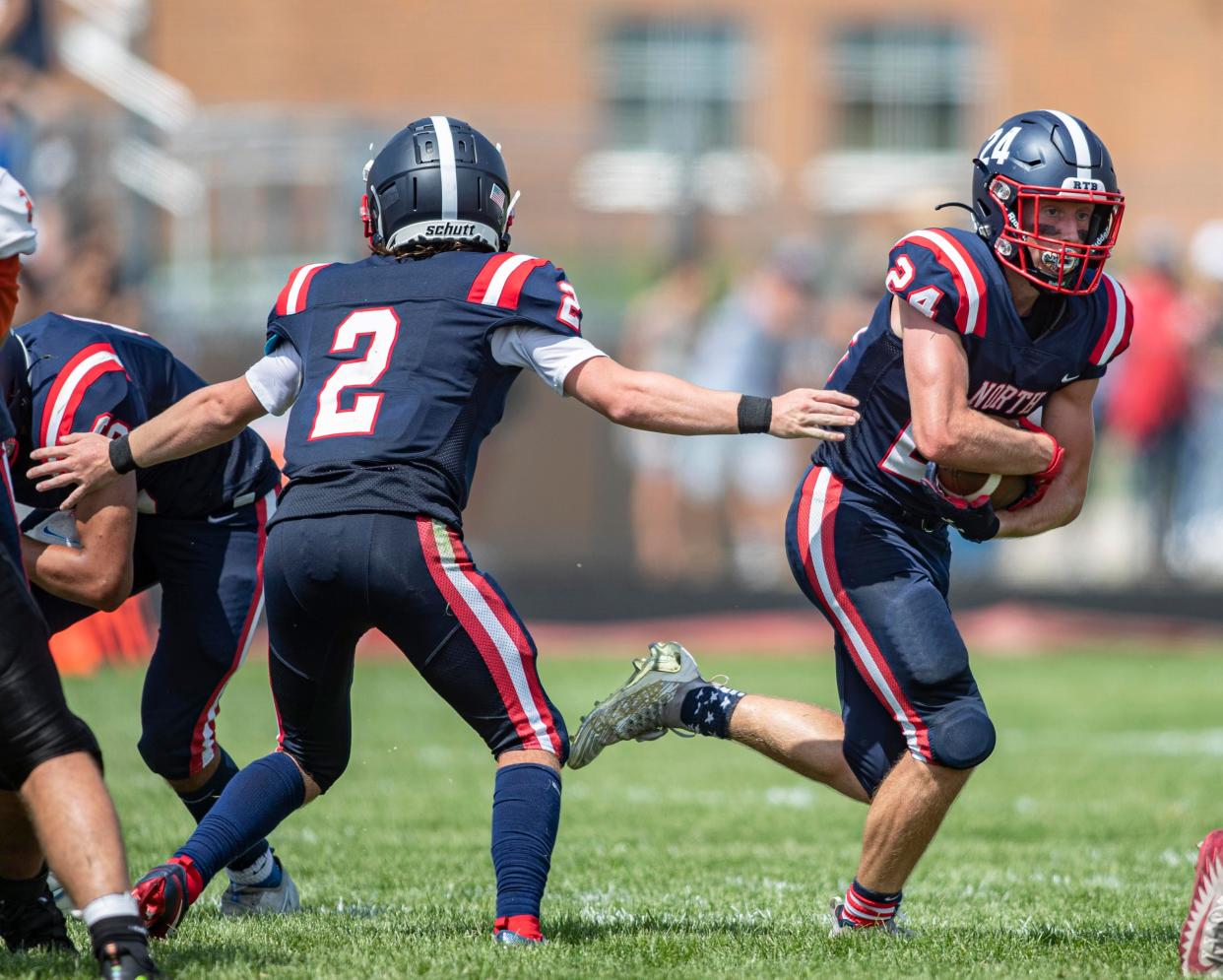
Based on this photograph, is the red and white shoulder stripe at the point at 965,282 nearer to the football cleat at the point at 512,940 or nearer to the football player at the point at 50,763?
the football cleat at the point at 512,940

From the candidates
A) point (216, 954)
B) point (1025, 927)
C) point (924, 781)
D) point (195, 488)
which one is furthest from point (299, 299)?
point (1025, 927)

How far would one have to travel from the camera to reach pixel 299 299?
4.41 metres

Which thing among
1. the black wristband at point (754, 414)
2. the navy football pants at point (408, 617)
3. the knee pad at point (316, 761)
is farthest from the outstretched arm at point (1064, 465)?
the knee pad at point (316, 761)

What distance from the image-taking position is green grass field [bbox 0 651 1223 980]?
4.14 metres

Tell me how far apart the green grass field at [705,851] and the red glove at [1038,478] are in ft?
3.67

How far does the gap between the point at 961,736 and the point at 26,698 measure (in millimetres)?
2227

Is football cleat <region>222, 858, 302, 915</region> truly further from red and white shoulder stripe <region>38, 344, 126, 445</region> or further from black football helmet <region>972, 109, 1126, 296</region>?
black football helmet <region>972, 109, 1126, 296</region>

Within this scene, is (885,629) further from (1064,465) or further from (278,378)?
(278,378)

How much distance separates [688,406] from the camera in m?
4.12

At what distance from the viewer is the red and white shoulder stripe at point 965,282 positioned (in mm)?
4453

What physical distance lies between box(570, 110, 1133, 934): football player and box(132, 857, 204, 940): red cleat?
1654 mm

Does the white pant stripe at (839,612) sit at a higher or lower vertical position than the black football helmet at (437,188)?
lower

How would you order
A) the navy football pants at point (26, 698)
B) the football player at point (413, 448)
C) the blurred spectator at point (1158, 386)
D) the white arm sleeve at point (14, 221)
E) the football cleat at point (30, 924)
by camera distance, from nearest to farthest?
the navy football pants at point (26, 698)
the white arm sleeve at point (14, 221)
the football player at point (413, 448)
the football cleat at point (30, 924)
the blurred spectator at point (1158, 386)

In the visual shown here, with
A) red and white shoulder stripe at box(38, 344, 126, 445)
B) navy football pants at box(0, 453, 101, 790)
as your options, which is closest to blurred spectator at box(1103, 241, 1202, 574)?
red and white shoulder stripe at box(38, 344, 126, 445)
